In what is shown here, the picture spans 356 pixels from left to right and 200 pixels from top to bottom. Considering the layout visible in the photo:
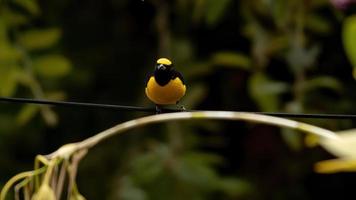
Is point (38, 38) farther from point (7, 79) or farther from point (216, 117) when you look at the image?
point (216, 117)

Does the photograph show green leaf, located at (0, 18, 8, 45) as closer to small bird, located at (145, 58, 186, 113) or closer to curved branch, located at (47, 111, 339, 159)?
small bird, located at (145, 58, 186, 113)

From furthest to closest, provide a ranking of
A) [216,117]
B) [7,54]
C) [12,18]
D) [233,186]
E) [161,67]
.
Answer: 1. [233,186]
2. [12,18]
3. [7,54]
4. [161,67]
5. [216,117]

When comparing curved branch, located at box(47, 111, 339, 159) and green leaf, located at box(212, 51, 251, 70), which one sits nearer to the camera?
curved branch, located at box(47, 111, 339, 159)

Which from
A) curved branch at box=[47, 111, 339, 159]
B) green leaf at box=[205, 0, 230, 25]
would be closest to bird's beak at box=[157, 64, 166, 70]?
curved branch at box=[47, 111, 339, 159]

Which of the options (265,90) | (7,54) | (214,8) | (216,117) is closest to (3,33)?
(7,54)

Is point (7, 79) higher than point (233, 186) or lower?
higher

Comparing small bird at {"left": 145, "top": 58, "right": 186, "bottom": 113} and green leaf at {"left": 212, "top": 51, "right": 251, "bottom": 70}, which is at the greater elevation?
green leaf at {"left": 212, "top": 51, "right": 251, "bottom": 70}

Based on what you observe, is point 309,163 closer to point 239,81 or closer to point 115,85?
point 239,81

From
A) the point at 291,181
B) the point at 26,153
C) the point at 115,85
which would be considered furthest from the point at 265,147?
the point at 26,153
